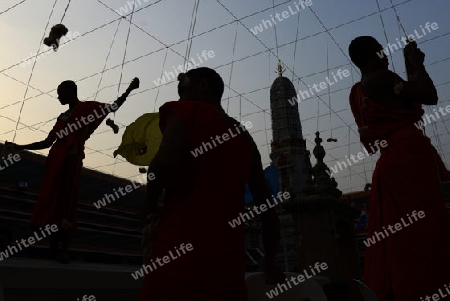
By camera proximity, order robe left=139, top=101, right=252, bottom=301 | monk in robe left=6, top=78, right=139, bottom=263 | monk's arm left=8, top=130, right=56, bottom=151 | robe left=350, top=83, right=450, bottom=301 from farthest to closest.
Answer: monk's arm left=8, top=130, right=56, bottom=151 → monk in robe left=6, top=78, right=139, bottom=263 → robe left=350, top=83, right=450, bottom=301 → robe left=139, top=101, right=252, bottom=301

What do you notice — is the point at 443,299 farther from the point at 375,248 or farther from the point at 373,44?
the point at 373,44

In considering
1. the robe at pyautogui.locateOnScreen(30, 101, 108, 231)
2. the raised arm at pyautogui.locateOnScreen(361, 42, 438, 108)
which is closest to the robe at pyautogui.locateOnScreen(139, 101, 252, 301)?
the raised arm at pyautogui.locateOnScreen(361, 42, 438, 108)

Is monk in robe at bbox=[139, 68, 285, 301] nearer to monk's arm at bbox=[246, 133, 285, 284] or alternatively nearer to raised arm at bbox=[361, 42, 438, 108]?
monk's arm at bbox=[246, 133, 285, 284]

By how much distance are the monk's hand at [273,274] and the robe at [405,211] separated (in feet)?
2.09

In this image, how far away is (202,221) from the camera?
3.90 ft

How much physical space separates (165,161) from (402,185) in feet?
3.88

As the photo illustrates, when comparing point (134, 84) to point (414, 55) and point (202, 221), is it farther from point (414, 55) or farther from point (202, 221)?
point (202, 221)

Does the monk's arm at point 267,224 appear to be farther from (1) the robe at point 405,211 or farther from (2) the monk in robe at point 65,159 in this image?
(2) the monk in robe at point 65,159

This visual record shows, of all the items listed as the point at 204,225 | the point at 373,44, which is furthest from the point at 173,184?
the point at 373,44

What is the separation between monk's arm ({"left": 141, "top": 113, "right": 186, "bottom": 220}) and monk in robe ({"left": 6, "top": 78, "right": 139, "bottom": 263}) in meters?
2.10

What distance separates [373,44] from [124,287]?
5.90ft

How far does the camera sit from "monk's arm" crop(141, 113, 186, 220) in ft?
3.86

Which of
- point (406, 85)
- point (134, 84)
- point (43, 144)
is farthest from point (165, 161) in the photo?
point (43, 144)

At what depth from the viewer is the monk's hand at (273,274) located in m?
1.42
